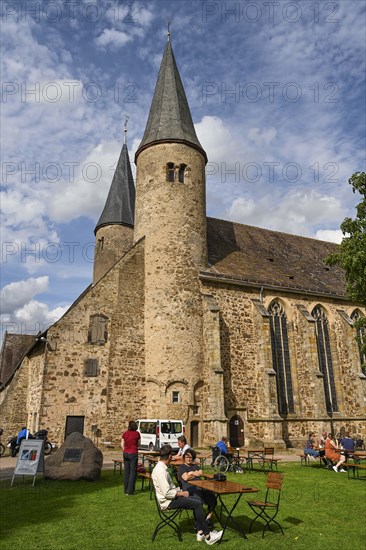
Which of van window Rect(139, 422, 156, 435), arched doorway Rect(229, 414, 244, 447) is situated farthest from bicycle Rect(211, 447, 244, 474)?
arched doorway Rect(229, 414, 244, 447)

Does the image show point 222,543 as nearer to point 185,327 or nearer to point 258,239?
point 185,327

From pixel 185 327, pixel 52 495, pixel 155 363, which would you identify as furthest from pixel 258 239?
pixel 52 495

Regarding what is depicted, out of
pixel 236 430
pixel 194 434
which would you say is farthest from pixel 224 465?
pixel 236 430

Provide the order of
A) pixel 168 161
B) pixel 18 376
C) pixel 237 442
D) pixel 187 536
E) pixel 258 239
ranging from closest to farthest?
pixel 187 536, pixel 237 442, pixel 18 376, pixel 168 161, pixel 258 239

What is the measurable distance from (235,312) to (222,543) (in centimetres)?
1610

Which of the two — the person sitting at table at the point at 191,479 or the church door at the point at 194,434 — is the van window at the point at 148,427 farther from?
the person sitting at table at the point at 191,479

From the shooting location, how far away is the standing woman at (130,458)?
31.5ft

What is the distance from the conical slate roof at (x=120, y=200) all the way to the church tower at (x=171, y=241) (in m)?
8.00

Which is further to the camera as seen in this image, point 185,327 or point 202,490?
point 185,327

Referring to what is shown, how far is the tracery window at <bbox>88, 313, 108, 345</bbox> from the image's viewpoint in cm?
2002

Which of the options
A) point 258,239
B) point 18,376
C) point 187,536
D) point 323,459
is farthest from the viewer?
point 258,239

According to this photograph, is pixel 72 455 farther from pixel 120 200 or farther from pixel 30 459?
pixel 120 200

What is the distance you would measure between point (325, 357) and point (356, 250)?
35.2ft

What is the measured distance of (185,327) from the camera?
20.9 meters
